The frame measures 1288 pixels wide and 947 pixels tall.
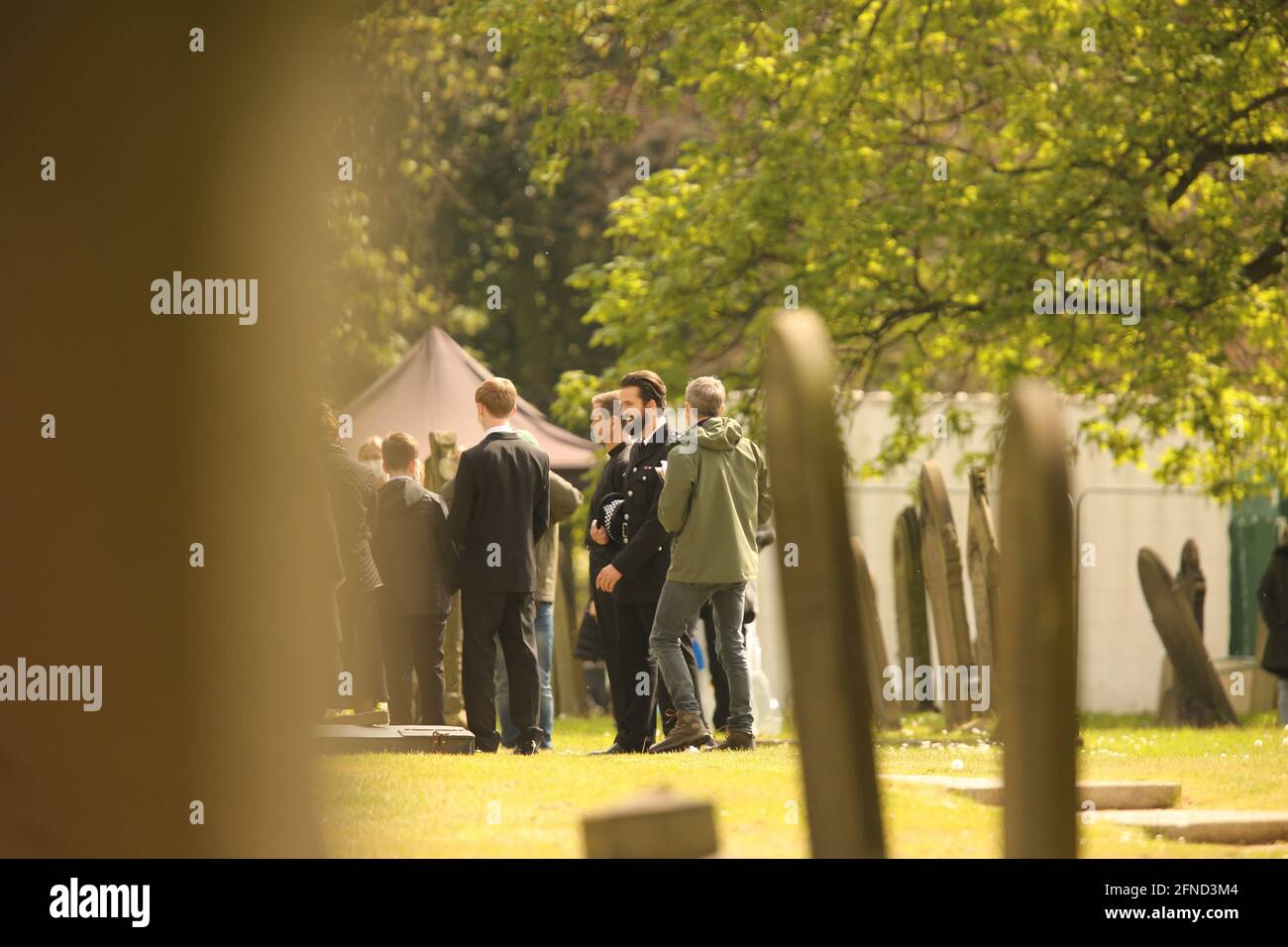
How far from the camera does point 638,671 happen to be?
971 centimetres

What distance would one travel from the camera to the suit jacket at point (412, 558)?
32.8ft

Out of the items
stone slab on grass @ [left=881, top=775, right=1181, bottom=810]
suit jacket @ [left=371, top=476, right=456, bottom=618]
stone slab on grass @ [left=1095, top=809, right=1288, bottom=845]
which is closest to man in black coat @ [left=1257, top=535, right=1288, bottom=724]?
stone slab on grass @ [left=881, top=775, right=1181, bottom=810]

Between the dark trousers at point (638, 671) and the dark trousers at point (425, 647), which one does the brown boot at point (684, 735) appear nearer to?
the dark trousers at point (638, 671)

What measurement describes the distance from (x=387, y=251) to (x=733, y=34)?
9951 millimetres

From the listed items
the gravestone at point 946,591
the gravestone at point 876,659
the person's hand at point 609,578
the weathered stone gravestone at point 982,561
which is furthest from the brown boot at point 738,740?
the gravestone at point 876,659

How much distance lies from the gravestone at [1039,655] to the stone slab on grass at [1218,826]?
13.7 feet

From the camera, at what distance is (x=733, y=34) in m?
16.4

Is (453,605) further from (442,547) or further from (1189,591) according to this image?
(1189,591)

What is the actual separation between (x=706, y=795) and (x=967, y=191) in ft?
35.9

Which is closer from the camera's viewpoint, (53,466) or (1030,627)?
(1030,627)

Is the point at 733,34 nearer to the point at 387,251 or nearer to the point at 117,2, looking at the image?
the point at 387,251

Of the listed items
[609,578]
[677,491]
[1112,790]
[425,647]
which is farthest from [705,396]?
[1112,790]

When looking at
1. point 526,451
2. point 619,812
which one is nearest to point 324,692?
point 619,812

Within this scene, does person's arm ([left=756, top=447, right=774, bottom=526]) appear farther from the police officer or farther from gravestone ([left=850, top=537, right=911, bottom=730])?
gravestone ([left=850, top=537, right=911, bottom=730])
